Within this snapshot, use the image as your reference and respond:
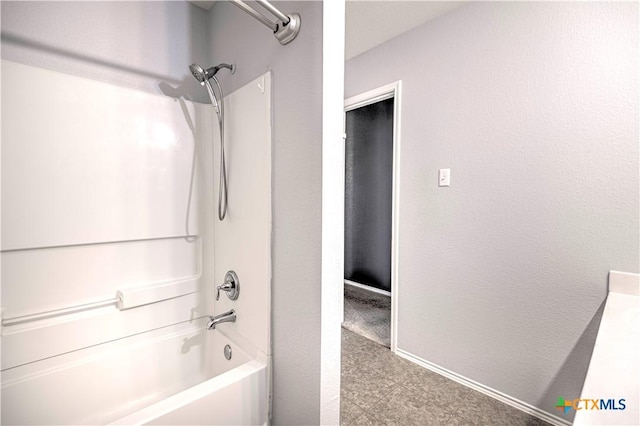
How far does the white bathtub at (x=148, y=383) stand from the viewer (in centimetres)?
99

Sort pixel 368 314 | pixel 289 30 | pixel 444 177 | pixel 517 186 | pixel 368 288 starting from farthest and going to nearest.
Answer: pixel 368 288, pixel 368 314, pixel 444 177, pixel 517 186, pixel 289 30

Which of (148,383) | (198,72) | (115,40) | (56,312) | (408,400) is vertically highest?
(115,40)

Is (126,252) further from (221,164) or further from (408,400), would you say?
(408,400)

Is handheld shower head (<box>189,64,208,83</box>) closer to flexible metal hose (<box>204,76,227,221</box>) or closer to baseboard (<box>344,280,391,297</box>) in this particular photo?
flexible metal hose (<box>204,76,227,221</box>)

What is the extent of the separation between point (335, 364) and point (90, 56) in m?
1.74

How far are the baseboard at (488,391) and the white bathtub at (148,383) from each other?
1.30 meters

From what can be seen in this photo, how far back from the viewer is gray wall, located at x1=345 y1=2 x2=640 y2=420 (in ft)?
4.35

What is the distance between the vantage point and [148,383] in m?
1.38

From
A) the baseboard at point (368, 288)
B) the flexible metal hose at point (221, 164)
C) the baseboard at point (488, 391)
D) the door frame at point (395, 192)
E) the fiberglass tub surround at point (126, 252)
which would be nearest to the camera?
the fiberglass tub surround at point (126, 252)

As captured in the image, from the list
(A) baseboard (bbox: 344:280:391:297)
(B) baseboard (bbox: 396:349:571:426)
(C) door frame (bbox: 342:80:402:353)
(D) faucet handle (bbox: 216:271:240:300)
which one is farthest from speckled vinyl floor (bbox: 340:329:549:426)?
(A) baseboard (bbox: 344:280:391:297)

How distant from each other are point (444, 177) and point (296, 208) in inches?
50.3

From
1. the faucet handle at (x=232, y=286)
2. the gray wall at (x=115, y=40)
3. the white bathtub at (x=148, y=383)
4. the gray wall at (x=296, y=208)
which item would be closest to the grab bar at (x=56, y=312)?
the white bathtub at (x=148, y=383)

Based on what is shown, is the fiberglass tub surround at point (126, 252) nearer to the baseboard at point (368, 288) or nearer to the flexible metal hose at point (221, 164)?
the flexible metal hose at point (221, 164)

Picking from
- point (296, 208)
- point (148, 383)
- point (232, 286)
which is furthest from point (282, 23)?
point (148, 383)
